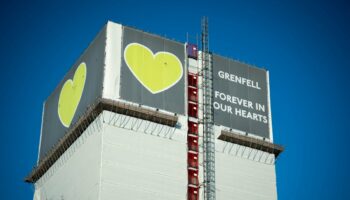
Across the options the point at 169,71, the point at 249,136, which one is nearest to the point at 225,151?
the point at 249,136

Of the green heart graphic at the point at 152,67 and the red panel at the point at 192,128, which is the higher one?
the green heart graphic at the point at 152,67

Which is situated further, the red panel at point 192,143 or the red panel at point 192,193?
the red panel at point 192,143

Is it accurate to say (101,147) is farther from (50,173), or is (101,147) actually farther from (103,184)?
(50,173)

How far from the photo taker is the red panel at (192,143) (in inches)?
4476

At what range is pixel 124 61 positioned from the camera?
113062mm

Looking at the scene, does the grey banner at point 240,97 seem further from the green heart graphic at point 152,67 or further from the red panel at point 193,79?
the green heart graphic at point 152,67

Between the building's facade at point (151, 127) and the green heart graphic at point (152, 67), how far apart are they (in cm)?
16

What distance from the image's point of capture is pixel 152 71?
115 m

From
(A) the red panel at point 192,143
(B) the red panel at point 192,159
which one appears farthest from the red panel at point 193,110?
(B) the red panel at point 192,159

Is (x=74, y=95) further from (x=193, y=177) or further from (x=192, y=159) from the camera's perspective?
(x=193, y=177)

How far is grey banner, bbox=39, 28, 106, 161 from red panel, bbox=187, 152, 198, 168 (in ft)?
53.6

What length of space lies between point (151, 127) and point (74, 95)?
1697 centimetres

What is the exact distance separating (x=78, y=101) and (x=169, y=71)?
15.2 m

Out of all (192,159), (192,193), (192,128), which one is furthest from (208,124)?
(192,193)
